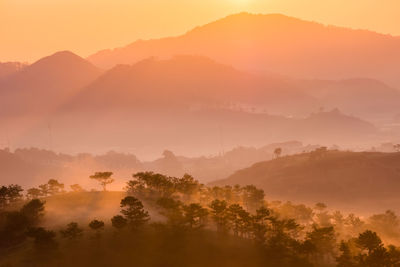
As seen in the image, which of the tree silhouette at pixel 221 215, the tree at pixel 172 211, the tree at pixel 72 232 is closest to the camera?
the tree at pixel 72 232

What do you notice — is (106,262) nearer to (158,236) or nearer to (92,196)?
(158,236)

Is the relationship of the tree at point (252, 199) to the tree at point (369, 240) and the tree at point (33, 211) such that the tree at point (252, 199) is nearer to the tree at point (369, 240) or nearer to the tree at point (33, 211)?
the tree at point (369, 240)

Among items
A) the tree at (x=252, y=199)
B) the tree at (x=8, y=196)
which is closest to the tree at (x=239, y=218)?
the tree at (x=252, y=199)

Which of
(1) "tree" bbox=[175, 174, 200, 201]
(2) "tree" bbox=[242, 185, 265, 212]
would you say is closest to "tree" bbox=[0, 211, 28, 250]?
(1) "tree" bbox=[175, 174, 200, 201]

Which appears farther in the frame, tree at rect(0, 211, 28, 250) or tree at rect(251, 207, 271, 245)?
tree at rect(251, 207, 271, 245)

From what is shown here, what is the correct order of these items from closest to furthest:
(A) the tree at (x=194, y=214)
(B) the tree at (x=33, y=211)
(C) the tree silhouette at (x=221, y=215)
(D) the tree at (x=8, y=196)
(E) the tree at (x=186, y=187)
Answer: (A) the tree at (x=194, y=214), (C) the tree silhouette at (x=221, y=215), (B) the tree at (x=33, y=211), (D) the tree at (x=8, y=196), (E) the tree at (x=186, y=187)

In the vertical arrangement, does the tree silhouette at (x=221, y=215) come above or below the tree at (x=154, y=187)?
below

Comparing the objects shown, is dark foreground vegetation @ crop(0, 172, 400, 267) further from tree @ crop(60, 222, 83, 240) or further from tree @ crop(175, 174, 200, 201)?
tree @ crop(175, 174, 200, 201)

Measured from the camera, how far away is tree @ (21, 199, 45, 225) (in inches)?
6058

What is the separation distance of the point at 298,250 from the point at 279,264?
6.61 meters

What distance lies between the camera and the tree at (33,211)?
154 meters

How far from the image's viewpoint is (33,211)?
15625 centimetres

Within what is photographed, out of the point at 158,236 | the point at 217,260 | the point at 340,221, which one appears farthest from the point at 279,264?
the point at 340,221

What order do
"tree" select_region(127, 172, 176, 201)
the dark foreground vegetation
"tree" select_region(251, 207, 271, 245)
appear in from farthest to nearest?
"tree" select_region(127, 172, 176, 201)
"tree" select_region(251, 207, 271, 245)
the dark foreground vegetation
